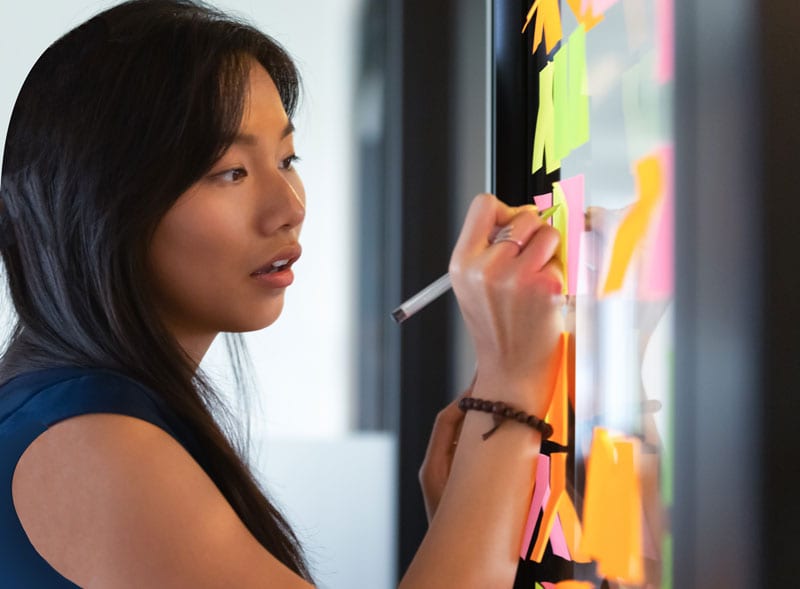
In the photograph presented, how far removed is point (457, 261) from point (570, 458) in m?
0.17

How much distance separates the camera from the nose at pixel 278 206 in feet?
2.40

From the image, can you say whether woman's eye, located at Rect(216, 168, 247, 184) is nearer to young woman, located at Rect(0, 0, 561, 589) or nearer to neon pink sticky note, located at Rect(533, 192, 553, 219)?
young woman, located at Rect(0, 0, 561, 589)

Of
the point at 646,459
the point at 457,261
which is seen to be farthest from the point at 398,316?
the point at 646,459

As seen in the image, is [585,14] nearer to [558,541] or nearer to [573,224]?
[573,224]

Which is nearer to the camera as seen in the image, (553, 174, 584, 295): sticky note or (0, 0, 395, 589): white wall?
(553, 174, 584, 295): sticky note

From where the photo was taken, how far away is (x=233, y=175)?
0.73 meters

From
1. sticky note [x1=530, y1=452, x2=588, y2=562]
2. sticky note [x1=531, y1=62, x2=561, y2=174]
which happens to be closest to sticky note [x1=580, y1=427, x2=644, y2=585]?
sticky note [x1=530, y1=452, x2=588, y2=562]

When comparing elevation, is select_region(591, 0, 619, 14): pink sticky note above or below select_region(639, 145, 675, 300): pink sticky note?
above

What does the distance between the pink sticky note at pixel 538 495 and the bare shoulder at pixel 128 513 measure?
23cm

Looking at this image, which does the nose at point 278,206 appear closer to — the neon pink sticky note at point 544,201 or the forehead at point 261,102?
the forehead at point 261,102

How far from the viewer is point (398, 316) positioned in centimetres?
74

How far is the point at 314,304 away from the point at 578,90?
78 centimetres

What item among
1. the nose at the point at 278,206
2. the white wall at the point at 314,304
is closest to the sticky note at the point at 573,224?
the nose at the point at 278,206

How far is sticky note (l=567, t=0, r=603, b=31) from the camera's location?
2.08ft
